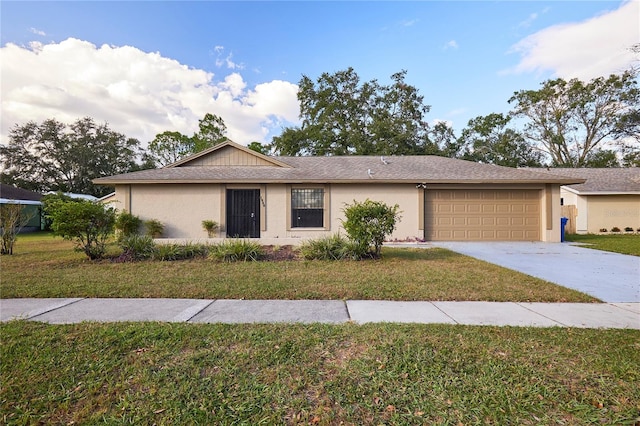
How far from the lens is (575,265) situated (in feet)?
24.3

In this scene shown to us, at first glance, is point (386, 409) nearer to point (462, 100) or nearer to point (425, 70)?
point (425, 70)

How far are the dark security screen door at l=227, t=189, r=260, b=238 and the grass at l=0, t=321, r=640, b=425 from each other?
8861 mm

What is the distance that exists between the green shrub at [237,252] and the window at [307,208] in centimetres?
428

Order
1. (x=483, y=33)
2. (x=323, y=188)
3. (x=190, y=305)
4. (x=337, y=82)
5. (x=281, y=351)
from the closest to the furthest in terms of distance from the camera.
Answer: (x=281, y=351) → (x=190, y=305) → (x=483, y=33) → (x=323, y=188) → (x=337, y=82)

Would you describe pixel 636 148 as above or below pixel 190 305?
above

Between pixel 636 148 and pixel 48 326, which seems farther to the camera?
pixel 636 148

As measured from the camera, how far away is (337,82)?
1114 inches

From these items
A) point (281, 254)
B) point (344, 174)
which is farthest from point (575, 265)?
point (344, 174)

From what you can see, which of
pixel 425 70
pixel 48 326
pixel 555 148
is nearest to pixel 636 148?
pixel 555 148

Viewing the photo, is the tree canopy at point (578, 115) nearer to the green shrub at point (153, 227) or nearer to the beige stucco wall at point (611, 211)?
the beige stucco wall at point (611, 211)

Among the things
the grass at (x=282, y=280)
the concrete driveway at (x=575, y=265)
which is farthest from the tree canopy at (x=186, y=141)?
the concrete driveway at (x=575, y=265)

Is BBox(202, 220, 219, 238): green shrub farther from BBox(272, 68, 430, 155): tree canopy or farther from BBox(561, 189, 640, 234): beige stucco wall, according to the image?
BBox(561, 189, 640, 234): beige stucco wall

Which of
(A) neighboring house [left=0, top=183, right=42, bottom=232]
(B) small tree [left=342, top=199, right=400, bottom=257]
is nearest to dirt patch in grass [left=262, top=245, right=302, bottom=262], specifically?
(B) small tree [left=342, top=199, right=400, bottom=257]

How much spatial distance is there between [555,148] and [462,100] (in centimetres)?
2490
